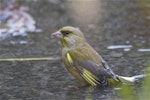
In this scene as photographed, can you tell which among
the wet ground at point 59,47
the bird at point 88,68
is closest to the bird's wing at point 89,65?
the bird at point 88,68

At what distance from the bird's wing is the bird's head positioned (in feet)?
0.40

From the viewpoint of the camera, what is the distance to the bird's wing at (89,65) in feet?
17.4

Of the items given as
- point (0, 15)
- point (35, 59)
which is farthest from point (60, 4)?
point (35, 59)

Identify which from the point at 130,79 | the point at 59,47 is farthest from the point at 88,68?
the point at 59,47

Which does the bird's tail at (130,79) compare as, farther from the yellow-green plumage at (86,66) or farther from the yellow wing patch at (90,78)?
the yellow wing patch at (90,78)

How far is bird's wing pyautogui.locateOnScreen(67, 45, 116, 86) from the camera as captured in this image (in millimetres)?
5309

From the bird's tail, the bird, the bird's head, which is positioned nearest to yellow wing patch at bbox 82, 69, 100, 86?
the bird

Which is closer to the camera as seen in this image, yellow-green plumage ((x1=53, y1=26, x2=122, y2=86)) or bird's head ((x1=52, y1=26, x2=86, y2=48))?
yellow-green plumage ((x1=53, y1=26, x2=122, y2=86))

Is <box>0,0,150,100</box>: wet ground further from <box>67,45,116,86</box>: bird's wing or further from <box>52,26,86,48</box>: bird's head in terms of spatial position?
<box>52,26,86,48</box>: bird's head

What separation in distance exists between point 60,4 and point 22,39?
2.85 metres

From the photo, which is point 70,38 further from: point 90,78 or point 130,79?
point 130,79

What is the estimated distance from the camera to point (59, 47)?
743 centimetres

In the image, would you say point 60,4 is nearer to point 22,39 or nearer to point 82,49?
point 22,39

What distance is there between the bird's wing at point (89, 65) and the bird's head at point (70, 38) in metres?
0.12
